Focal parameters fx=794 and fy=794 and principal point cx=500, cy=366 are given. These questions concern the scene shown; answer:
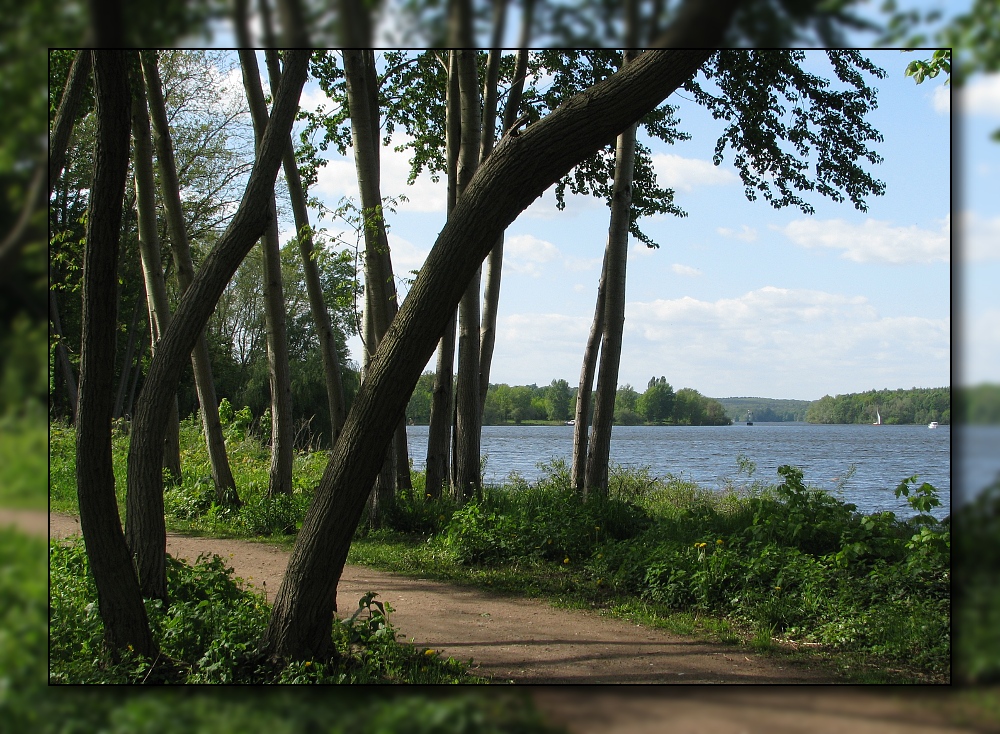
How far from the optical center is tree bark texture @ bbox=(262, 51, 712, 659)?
4.11 metres

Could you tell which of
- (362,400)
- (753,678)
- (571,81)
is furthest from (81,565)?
(571,81)

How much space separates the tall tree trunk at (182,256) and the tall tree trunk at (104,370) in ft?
16.9

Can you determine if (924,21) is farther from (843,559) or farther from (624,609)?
(624,609)

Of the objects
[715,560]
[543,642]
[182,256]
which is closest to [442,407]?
[182,256]

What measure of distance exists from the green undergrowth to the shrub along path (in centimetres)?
71

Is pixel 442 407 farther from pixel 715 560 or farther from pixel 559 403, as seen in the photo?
pixel 559 403

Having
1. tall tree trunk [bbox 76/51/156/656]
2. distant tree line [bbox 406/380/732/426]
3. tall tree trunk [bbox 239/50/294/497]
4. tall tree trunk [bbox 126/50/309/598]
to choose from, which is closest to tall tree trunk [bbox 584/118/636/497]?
tall tree trunk [bbox 239/50/294/497]

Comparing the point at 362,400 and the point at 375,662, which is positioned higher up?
the point at 362,400

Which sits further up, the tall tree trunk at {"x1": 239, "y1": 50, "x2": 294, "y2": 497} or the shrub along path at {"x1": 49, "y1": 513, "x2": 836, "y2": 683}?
the tall tree trunk at {"x1": 239, "y1": 50, "x2": 294, "y2": 497}

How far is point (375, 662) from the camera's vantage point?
4871mm

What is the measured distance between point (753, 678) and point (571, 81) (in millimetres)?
9565

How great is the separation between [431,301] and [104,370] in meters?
1.89

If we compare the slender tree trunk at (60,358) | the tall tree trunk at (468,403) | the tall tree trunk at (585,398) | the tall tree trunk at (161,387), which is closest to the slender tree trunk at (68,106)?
the tall tree trunk at (161,387)

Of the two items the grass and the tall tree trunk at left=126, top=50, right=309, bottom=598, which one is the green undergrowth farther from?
the grass
